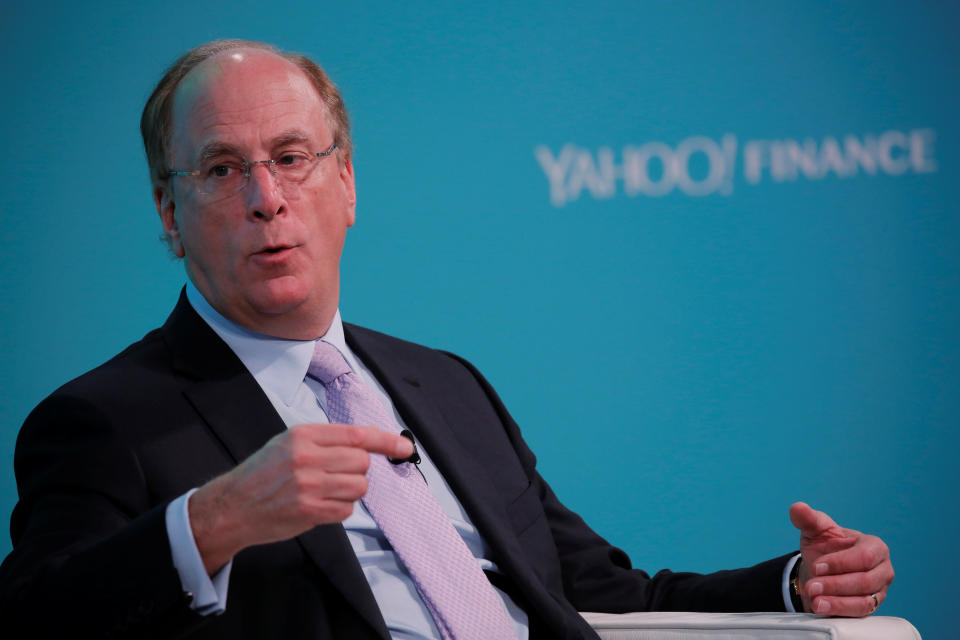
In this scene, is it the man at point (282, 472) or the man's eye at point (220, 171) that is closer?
the man at point (282, 472)

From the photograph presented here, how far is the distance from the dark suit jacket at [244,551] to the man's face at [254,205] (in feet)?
0.33

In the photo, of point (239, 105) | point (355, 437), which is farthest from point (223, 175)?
point (355, 437)

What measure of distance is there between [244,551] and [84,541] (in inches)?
8.1

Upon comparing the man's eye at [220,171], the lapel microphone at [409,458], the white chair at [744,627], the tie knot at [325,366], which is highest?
the man's eye at [220,171]

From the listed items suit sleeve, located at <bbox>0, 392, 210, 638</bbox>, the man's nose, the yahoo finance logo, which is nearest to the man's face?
the man's nose

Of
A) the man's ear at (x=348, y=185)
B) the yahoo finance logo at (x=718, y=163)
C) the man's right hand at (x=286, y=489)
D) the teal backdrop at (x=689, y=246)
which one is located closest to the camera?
the man's right hand at (x=286, y=489)

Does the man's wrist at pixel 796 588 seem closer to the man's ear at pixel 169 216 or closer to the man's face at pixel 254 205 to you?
the man's face at pixel 254 205

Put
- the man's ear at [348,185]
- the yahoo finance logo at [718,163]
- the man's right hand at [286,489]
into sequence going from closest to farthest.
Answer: the man's right hand at [286,489]
the man's ear at [348,185]
the yahoo finance logo at [718,163]

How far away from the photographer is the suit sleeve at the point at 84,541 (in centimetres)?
112

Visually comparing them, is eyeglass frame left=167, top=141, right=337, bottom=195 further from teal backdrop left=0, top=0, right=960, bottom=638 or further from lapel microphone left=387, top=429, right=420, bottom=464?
teal backdrop left=0, top=0, right=960, bottom=638

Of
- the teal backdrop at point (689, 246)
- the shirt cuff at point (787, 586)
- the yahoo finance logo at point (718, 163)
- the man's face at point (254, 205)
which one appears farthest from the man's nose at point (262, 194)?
the yahoo finance logo at point (718, 163)

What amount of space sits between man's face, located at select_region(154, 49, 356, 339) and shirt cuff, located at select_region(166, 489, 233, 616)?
0.50 meters

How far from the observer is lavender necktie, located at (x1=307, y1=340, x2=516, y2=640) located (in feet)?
4.77

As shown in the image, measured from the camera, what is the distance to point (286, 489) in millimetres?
1082
